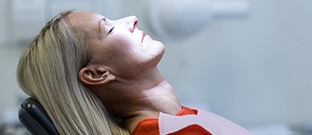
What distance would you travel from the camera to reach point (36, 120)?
3.48 ft

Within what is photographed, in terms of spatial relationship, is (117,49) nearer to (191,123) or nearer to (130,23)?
(130,23)

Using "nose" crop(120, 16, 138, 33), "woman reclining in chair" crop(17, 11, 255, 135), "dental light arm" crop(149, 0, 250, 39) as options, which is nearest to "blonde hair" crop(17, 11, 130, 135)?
"woman reclining in chair" crop(17, 11, 255, 135)

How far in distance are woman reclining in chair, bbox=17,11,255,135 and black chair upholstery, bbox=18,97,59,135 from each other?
0.6 inches

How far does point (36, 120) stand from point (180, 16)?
31.9 inches

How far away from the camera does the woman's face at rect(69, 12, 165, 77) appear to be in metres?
1.10

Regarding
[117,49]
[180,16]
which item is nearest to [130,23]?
[117,49]

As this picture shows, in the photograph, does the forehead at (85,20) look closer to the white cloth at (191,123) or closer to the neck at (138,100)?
the neck at (138,100)

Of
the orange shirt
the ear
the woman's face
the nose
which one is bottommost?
the orange shirt

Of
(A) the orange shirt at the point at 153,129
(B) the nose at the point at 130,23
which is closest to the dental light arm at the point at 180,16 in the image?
(B) the nose at the point at 130,23

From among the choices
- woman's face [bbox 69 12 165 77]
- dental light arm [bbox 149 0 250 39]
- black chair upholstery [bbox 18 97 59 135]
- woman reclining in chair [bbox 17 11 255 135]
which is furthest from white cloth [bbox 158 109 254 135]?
dental light arm [bbox 149 0 250 39]

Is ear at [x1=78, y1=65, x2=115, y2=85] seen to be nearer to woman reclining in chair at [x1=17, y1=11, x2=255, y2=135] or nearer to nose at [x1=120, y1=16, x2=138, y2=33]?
woman reclining in chair at [x1=17, y1=11, x2=255, y2=135]

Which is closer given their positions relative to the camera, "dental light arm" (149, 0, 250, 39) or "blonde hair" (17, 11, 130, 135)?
"blonde hair" (17, 11, 130, 135)

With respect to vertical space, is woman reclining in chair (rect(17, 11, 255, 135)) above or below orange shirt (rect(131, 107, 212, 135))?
above

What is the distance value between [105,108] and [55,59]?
0.16 meters
